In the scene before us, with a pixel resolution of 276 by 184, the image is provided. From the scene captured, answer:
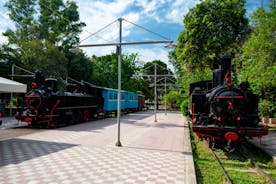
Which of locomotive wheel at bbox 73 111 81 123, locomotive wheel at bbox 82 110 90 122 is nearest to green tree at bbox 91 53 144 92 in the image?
locomotive wheel at bbox 82 110 90 122

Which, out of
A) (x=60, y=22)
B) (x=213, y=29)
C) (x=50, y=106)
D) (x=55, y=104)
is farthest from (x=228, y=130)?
(x=60, y=22)

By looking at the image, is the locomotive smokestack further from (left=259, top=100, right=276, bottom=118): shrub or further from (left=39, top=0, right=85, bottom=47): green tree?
(left=39, top=0, right=85, bottom=47): green tree

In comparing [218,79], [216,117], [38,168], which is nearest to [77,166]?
[38,168]

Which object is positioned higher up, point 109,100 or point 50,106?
point 109,100

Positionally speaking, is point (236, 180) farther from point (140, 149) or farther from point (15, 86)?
point (15, 86)

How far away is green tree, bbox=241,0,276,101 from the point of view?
1052cm

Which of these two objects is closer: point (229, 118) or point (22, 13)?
point (229, 118)

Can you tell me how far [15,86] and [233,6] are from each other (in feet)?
56.2

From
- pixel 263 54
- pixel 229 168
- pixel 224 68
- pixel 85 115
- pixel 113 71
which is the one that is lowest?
pixel 229 168

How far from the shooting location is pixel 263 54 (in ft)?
35.1

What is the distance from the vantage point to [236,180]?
5.09m

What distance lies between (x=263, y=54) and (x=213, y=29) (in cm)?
716

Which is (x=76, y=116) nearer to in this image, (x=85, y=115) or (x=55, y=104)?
(x=85, y=115)

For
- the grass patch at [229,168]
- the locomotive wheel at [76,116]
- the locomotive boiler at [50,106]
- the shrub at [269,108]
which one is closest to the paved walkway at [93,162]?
the grass patch at [229,168]
